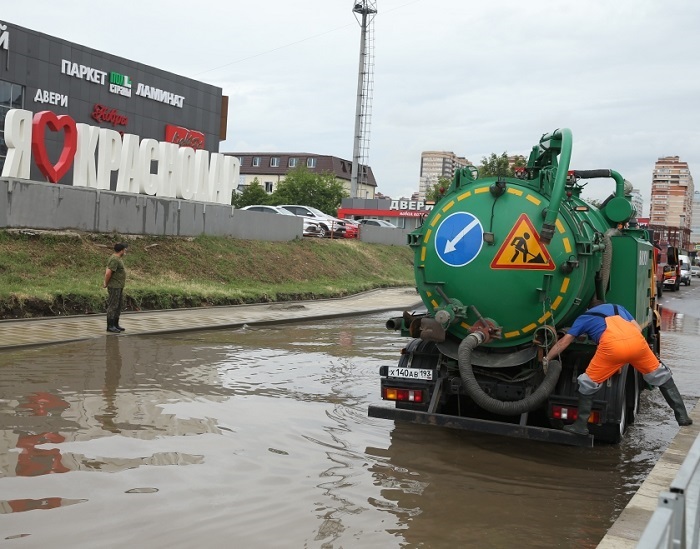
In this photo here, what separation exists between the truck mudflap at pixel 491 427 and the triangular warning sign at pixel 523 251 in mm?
1434

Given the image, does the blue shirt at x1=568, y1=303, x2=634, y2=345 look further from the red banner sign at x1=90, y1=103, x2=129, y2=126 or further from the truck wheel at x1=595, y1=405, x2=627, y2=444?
the red banner sign at x1=90, y1=103, x2=129, y2=126

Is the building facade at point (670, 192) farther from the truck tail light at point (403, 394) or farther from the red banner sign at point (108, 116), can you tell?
the truck tail light at point (403, 394)

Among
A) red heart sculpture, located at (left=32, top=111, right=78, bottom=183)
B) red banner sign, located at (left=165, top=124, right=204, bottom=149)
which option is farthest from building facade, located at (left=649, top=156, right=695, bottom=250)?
red heart sculpture, located at (left=32, top=111, right=78, bottom=183)

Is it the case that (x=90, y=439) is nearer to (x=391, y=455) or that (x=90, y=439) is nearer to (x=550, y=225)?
(x=391, y=455)

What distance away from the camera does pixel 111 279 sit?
1484 cm

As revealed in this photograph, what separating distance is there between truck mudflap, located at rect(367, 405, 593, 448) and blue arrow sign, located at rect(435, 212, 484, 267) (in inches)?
56.9

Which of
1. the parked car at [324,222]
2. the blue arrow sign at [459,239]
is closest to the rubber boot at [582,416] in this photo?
the blue arrow sign at [459,239]

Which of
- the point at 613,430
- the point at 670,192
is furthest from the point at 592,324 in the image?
the point at 670,192

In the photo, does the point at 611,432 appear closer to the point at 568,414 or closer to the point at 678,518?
the point at 568,414

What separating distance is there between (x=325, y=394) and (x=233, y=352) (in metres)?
3.71

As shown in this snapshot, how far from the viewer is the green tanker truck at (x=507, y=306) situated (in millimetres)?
7422

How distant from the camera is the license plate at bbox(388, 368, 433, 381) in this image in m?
8.00

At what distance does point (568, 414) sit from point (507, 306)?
111 cm

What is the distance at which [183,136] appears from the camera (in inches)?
1667
